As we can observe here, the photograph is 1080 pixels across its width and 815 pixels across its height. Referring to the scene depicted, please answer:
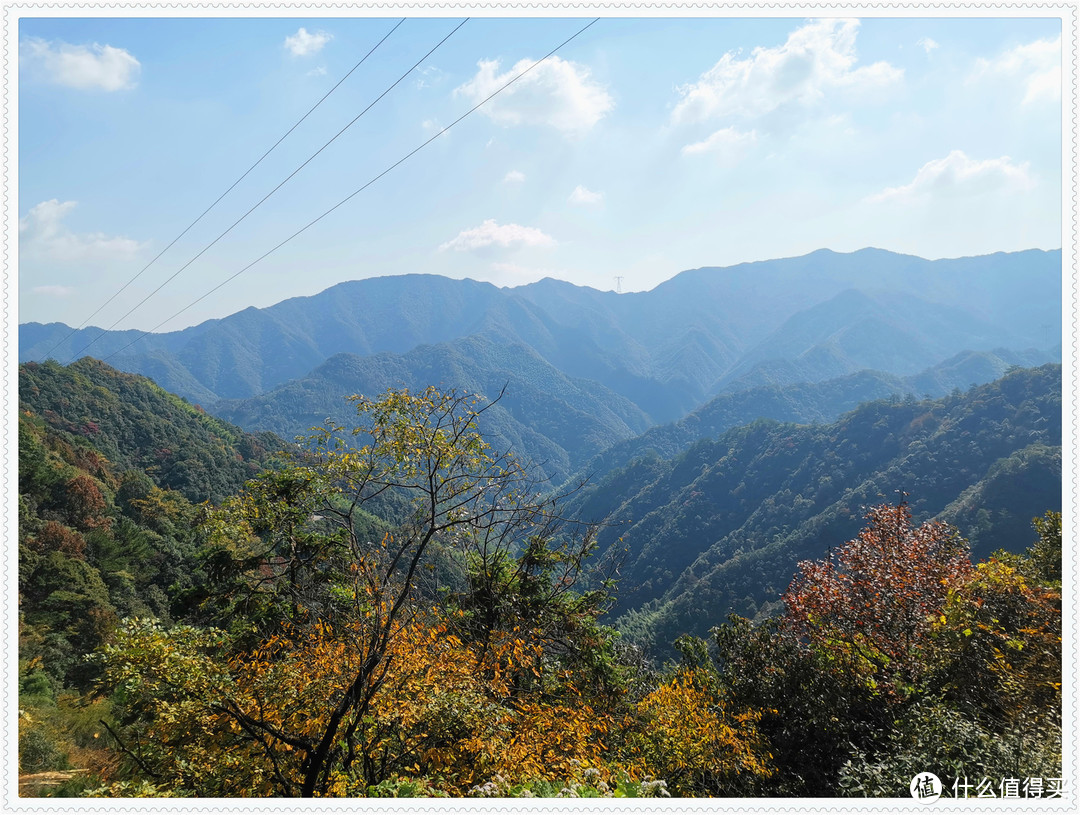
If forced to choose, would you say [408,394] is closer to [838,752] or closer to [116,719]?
[838,752]

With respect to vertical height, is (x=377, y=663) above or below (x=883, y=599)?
above

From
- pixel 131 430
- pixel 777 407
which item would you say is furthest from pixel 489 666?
pixel 777 407

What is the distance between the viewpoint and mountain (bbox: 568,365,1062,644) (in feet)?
211

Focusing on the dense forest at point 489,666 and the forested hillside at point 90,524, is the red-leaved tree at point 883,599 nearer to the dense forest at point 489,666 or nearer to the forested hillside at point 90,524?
the dense forest at point 489,666

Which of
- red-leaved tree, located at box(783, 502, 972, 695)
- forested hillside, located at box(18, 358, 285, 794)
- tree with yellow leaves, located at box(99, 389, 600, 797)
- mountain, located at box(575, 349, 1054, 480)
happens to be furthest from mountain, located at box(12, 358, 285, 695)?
mountain, located at box(575, 349, 1054, 480)

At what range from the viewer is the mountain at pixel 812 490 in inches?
2530

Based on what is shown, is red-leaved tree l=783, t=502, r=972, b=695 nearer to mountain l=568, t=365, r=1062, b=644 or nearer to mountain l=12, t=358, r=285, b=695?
mountain l=12, t=358, r=285, b=695

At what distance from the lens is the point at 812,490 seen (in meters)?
95.0

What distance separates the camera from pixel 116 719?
37.5ft

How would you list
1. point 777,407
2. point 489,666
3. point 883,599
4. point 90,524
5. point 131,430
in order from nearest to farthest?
point 489,666
point 883,599
point 90,524
point 131,430
point 777,407

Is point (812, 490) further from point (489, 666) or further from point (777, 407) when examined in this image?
point (777, 407)

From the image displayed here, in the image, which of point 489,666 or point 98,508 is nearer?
point 489,666
